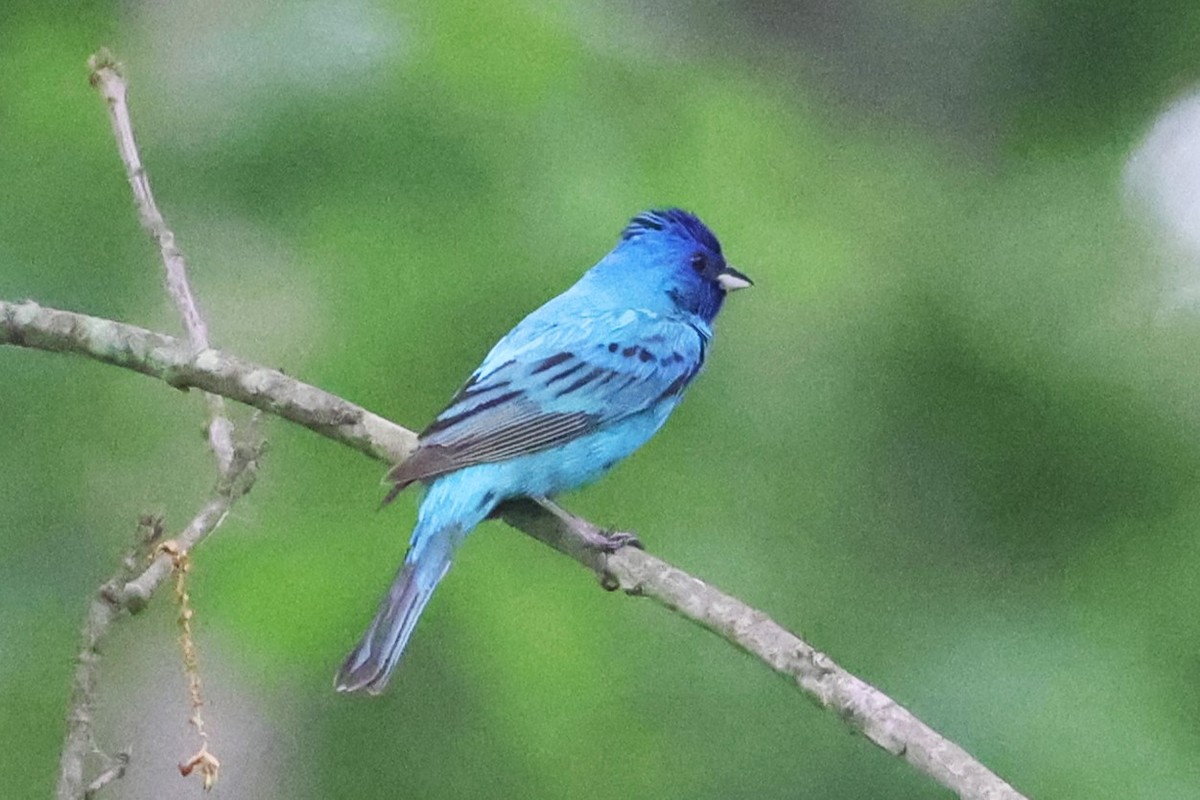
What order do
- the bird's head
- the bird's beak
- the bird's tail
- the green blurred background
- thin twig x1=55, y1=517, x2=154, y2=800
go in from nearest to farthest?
thin twig x1=55, y1=517, x2=154, y2=800
the bird's tail
the green blurred background
the bird's beak
the bird's head

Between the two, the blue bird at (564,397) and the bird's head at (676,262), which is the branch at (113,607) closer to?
the blue bird at (564,397)

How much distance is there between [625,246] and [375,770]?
1.70 metres

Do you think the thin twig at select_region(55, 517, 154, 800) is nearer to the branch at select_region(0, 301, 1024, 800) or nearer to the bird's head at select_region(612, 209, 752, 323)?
the branch at select_region(0, 301, 1024, 800)

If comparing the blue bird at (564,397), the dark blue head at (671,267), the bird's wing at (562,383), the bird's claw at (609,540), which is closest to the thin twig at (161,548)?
the blue bird at (564,397)

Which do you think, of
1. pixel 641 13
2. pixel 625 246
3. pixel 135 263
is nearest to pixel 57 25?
pixel 135 263

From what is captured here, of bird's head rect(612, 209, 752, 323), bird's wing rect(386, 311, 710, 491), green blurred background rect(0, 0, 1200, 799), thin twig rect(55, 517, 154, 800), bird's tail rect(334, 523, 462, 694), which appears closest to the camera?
thin twig rect(55, 517, 154, 800)

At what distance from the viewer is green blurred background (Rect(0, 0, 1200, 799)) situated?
447 cm

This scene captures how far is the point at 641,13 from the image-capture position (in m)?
5.98

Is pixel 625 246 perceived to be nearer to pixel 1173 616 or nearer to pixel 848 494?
pixel 848 494

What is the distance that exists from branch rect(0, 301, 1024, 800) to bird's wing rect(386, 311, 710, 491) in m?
0.18

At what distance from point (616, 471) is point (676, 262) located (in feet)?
2.48

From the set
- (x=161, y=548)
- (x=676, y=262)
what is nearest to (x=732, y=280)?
(x=676, y=262)

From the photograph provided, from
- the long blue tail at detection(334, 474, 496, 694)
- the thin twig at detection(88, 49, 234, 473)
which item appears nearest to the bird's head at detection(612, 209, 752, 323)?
the long blue tail at detection(334, 474, 496, 694)

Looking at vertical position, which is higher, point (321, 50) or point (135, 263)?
point (321, 50)
